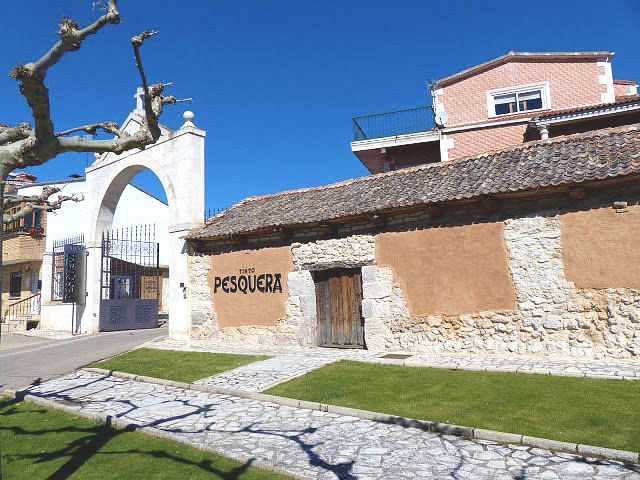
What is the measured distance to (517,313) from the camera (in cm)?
925

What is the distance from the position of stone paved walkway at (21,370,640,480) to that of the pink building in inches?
491

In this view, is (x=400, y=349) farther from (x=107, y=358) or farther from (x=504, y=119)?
(x=504, y=119)

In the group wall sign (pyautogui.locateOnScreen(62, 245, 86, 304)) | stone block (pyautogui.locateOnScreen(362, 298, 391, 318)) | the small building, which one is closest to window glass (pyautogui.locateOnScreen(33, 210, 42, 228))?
the small building

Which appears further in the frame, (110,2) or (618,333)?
(618,333)

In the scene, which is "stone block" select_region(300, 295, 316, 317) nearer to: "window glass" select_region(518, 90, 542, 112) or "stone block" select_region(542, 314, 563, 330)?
"stone block" select_region(542, 314, 563, 330)

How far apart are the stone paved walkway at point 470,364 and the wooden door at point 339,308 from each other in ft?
1.57

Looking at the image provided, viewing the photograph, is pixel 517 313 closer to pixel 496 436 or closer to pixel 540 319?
pixel 540 319

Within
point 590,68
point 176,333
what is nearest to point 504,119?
point 590,68

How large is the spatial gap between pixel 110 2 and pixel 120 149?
4.33ft

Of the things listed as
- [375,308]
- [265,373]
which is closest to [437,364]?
[375,308]

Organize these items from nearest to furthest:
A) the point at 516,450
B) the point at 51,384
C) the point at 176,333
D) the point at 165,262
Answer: the point at 516,450
the point at 51,384
the point at 176,333
the point at 165,262

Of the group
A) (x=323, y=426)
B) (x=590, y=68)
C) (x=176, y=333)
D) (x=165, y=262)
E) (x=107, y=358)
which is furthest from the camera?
(x=165, y=262)

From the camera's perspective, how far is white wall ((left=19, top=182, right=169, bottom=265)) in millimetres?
22797

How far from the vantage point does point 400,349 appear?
1053 centimetres
